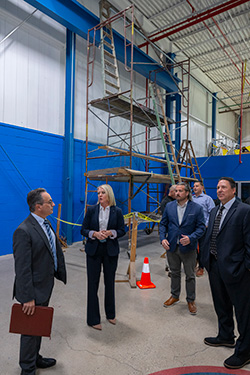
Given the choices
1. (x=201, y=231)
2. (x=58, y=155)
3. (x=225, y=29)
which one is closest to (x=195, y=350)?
(x=201, y=231)

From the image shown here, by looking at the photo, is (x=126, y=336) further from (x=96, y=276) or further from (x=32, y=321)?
(x=32, y=321)

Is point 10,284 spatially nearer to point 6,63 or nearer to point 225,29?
point 6,63

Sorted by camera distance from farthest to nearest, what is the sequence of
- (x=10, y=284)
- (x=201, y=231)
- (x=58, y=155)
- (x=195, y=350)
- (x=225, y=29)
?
(x=225, y=29)
(x=58, y=155)
(x=10, y=284)
(x=201, y=231)
(x=195, y=350)

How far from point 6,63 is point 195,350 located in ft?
25.0

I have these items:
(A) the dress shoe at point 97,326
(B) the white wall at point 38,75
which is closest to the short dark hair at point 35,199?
(A) the dress shoe at point 97,326

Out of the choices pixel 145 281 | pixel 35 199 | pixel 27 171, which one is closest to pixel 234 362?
pixel 145 281

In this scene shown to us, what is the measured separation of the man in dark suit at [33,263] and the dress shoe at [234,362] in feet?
6.25

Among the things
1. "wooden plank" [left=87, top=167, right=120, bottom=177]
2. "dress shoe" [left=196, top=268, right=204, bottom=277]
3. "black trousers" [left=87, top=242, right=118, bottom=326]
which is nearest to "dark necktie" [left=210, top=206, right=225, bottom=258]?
"black trousers" [left=87, top=242, right=118, bottom=326]

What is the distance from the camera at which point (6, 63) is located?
261 inches

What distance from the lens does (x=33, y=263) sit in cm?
219

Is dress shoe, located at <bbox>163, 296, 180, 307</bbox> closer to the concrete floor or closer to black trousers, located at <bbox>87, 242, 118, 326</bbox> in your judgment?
the concrete floor

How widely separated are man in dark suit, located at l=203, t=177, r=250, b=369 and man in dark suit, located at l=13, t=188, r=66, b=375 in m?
1.75

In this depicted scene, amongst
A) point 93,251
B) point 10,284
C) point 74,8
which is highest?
point 74,8

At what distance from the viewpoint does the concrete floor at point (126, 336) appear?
2.54m
